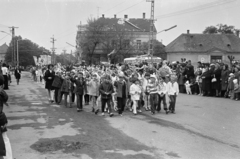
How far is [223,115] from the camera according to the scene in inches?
423

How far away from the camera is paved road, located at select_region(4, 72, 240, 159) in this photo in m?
6.34

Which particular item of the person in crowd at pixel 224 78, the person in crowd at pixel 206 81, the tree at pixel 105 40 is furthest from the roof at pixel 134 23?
the person in crowd at pixel 224 78

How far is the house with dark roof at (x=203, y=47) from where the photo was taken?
6100cm

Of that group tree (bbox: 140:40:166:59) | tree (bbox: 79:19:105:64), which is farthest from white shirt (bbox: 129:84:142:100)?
tree (bbox: 140:40:166:59)

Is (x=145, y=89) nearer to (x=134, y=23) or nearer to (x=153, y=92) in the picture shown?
(x=153, y=92)

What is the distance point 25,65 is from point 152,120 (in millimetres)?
96783

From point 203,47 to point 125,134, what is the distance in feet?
193

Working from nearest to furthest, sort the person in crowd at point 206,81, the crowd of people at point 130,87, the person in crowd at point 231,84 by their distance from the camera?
the crowd of people at point 130,87, the person in crowd at point 231,84, the person in crowd at point 206,81

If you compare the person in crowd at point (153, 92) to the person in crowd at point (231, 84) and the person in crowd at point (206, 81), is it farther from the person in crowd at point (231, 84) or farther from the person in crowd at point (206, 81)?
the person in crowd at point (206, 81)

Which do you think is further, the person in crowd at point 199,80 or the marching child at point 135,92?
the person in crowd at point 199,80

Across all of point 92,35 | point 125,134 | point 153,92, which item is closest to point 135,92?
point 153,92

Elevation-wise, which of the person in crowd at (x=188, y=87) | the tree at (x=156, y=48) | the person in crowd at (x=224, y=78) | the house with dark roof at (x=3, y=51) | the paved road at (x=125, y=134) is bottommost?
the paved road at (x=125, y=134)

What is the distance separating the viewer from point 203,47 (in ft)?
206

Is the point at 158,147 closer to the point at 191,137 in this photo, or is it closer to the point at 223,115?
the point at 191,137
